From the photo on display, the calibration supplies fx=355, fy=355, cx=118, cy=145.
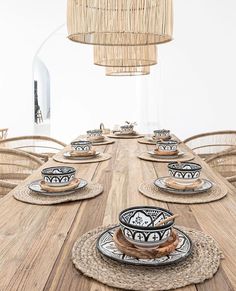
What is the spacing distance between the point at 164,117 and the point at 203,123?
0.53m

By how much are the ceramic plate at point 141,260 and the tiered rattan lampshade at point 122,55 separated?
72.5 inches

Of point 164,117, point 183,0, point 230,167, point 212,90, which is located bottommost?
point 230,167

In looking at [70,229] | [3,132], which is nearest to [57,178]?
[70,229]

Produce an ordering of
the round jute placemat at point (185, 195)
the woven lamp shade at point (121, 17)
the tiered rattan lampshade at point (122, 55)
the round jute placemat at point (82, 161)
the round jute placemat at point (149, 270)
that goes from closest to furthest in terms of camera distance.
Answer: the round jute placemat at point (149, 270) → the round jute placemat at point (185, 195) → the woven lamp shade at point (121, 17) → the round jute placemat at point (82, 161) → the tiered rattan lampshade at point (122, 55)

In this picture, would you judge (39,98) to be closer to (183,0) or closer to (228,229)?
(183,0)

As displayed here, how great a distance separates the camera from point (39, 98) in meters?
12.6

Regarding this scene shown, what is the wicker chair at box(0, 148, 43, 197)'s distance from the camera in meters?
2.10

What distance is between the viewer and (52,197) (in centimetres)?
120

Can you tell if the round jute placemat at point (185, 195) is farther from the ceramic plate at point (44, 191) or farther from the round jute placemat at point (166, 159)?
the round jute placemat at point (166, 159)

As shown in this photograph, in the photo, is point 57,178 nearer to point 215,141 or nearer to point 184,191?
point 184,191

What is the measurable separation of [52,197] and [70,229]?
28 cm

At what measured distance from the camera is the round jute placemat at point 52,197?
1153mm

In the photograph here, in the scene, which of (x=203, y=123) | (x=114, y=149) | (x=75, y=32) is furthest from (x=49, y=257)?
(x=203, y=123)

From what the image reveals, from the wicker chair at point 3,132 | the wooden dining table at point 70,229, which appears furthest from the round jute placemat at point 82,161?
the wicker chair at point 3,132
